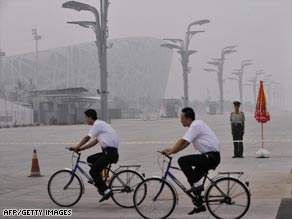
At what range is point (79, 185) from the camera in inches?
373

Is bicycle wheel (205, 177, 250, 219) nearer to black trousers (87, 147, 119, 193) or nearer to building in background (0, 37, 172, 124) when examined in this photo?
black trousers (87, 147, 119, 193)

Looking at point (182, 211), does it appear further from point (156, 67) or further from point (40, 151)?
point (156, 67)

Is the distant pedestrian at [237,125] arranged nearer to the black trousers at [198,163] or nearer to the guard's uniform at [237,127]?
the guard's uniform at [237,127]

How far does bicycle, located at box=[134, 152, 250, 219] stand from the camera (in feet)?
26.1

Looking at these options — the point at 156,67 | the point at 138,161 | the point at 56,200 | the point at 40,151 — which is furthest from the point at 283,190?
the point at 156,67

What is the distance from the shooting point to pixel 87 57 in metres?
148

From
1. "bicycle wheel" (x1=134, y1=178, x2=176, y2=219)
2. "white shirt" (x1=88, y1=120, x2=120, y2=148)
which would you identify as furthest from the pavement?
"white shirt" (x1=88, y1=120, x2=120, y2=148)

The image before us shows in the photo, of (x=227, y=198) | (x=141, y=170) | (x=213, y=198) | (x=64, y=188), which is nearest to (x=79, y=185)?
(x=64, y=188)

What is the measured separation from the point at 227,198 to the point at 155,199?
1.01 m

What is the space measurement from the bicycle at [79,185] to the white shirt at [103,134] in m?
0.41

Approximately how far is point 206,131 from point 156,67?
157 metres

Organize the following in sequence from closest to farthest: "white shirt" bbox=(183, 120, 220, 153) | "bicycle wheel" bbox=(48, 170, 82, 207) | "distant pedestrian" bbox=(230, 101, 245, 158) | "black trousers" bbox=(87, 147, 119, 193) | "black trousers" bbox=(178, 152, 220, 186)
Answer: "white shirt" bbox=(183, 120, 220, 153) → "black trousers" bbox=(178, 152, 220, 186) → "black trousers" bbox=(87, 147, 119, 193) → "bicycle wheel" bbox=(48, 170, 82, 207) → "distant pedestrian" bbox=(230, 101, 245, 158)

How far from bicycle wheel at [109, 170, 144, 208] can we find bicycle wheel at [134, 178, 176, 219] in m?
0.58

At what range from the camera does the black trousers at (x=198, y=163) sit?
8.03m
